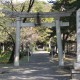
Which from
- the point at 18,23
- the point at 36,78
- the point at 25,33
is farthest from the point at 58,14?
the point at 25,33

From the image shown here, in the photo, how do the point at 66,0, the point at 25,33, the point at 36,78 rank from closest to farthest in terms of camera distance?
the point at 36,78
the point at 66,0
the point at 25,33

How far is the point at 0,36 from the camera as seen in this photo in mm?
50656

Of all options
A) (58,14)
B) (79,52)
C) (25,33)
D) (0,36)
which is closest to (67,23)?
(58,14)

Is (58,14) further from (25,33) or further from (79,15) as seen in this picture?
(25,33)

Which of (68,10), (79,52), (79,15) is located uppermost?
(68,10)

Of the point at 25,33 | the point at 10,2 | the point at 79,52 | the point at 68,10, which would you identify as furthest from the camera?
the point at 25,33

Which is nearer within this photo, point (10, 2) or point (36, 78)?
point (36, 78)

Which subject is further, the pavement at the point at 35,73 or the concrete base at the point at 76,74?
the pavement at the point at 35,73

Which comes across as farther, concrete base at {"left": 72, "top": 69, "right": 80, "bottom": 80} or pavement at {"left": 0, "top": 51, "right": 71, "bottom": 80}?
pavement at {"left": 0, "top": 51, "right": 71, "bottom": 80}

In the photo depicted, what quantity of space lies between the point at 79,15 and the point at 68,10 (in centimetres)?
1038

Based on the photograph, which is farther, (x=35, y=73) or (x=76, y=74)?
(x=35, y=73)

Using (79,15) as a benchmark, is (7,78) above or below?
below

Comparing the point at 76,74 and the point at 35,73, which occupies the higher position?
the point at 76,74

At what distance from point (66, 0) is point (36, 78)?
13580 mm
